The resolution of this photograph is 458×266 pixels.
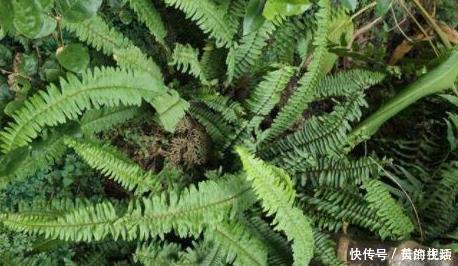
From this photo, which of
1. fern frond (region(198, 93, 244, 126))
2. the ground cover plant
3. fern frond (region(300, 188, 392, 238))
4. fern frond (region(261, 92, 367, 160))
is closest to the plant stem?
the ground cover plant

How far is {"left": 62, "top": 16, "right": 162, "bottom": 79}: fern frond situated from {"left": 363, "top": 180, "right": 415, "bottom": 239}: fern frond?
1404 mm

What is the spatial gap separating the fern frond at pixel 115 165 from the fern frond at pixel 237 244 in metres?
0.40

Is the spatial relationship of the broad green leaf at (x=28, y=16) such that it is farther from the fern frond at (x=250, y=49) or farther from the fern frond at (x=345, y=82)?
the fern frond at (x=345, y=82)

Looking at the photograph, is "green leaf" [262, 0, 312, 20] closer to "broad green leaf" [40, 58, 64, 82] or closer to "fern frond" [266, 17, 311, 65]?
"fern frond" [266, 17, 311, 65]

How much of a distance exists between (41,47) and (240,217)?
1.47m

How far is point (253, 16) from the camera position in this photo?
277 centimetres

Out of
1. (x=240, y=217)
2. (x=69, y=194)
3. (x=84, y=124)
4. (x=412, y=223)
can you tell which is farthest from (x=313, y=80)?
(x=69, y=194)

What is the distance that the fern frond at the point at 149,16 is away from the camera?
9.39ft

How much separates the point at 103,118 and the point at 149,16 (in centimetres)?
62

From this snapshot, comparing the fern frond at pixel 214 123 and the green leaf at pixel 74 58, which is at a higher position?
the fern frond at pixel 214 123

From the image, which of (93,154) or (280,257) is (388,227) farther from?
(93,154)

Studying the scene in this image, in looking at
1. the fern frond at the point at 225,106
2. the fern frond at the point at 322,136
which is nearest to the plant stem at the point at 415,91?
the fern frond at the point at 322,136

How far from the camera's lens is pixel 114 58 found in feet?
8.95

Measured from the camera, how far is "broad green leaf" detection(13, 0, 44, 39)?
2326 mm
